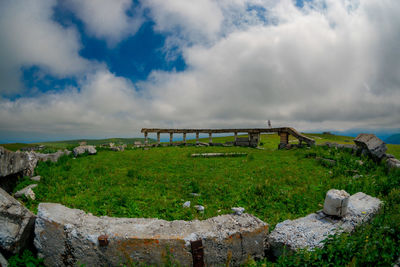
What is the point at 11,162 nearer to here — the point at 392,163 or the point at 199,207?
the point at 199,207

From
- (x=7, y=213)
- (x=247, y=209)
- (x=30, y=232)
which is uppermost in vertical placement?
(x=7, y=213)

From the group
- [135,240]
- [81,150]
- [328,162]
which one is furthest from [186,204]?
[81,150]

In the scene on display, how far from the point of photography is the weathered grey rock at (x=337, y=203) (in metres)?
4.29

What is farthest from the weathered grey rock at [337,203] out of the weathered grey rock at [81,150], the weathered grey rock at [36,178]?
the weathered grey rock at [81,150]

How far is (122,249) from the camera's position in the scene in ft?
10.9

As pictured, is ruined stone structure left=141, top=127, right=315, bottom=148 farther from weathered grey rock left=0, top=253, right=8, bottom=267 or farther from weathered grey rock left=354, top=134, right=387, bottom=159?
weathered grey rock left=0, top=253, right=8, bottom=267

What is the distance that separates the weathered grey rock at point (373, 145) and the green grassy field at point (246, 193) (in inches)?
33.4

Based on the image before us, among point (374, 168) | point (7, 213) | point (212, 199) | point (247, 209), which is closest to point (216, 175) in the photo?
point (212, 199)

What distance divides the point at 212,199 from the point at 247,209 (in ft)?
4.37

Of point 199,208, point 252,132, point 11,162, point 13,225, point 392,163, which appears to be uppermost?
point 252,132

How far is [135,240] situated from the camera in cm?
333

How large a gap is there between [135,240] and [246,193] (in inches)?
191

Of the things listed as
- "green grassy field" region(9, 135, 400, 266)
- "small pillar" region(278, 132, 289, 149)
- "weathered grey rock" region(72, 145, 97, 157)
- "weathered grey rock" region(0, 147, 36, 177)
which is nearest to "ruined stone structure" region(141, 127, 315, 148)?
"small pillar" region(278, 132, 289, 149)

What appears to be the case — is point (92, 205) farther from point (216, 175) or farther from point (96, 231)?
point (216, 175)
